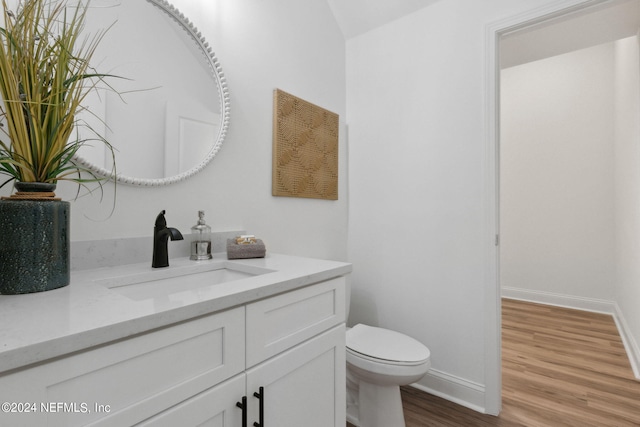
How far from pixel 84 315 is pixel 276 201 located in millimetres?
1172

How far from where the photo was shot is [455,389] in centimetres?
181

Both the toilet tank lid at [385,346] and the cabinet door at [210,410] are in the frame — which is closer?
the cabinet door at [210,410]

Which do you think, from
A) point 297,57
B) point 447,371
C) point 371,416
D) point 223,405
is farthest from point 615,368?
point 297,57

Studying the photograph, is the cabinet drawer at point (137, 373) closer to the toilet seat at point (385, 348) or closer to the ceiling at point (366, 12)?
the toilet seat at point (385, 348)

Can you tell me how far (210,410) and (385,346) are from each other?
0.98 meters

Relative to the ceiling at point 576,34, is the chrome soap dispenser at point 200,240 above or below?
below

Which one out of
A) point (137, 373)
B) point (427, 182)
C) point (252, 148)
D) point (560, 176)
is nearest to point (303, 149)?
point (252, 148)

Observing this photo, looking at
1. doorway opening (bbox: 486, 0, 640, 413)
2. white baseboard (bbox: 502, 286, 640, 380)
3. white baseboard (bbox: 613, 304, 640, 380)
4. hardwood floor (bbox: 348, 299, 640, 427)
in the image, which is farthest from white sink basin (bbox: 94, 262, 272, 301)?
white baseboard (bbox: 502, 286, 640, 380)

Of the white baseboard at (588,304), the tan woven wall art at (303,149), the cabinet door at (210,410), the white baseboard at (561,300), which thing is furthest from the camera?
the white baseboard at (561,300)

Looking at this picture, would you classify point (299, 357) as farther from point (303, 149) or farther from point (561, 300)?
point (561, 300)

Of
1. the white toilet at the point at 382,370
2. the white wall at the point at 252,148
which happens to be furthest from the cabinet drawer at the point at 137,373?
the white toilet at the point at 382,370

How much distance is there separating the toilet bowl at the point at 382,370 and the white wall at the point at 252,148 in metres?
0.64

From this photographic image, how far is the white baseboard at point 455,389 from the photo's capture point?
1.73 metres

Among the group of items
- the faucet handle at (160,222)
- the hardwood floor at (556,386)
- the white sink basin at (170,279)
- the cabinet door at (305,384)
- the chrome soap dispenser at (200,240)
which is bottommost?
the hardwood floor at (556,386)
